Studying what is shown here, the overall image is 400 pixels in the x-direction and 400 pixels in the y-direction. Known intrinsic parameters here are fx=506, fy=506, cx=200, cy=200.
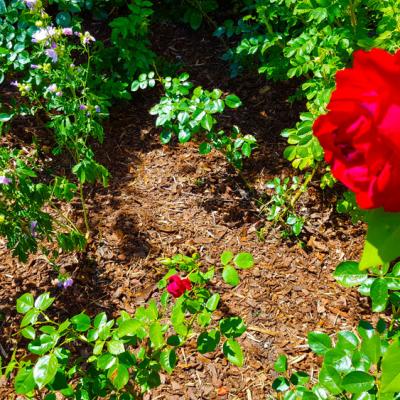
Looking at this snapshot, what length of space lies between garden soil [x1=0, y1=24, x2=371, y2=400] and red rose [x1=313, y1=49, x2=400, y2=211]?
5.46 feet

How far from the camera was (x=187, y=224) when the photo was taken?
2646 millimetres

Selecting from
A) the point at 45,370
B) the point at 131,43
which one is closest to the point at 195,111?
the point at 131,43

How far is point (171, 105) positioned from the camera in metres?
2.43

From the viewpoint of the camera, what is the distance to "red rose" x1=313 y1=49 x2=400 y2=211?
1.79 ft

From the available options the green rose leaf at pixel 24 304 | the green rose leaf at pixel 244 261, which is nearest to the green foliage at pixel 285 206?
the green rose leaf at pixel 244 261

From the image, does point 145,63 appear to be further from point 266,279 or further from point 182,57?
point 266,279

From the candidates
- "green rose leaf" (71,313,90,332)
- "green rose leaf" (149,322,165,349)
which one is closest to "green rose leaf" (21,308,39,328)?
"green rose leaf" (71,313,90,332)

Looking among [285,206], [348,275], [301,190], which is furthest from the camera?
[285,206]

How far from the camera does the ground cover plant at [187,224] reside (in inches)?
56.1

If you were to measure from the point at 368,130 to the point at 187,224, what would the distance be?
2.09m

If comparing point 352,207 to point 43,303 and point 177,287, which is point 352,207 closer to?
point 177,287

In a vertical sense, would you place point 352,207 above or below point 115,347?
below

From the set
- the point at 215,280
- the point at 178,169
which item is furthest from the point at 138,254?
the point at 178,169

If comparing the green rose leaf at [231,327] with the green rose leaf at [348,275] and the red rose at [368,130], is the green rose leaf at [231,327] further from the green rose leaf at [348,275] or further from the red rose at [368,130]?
the red rose at [368,130]
